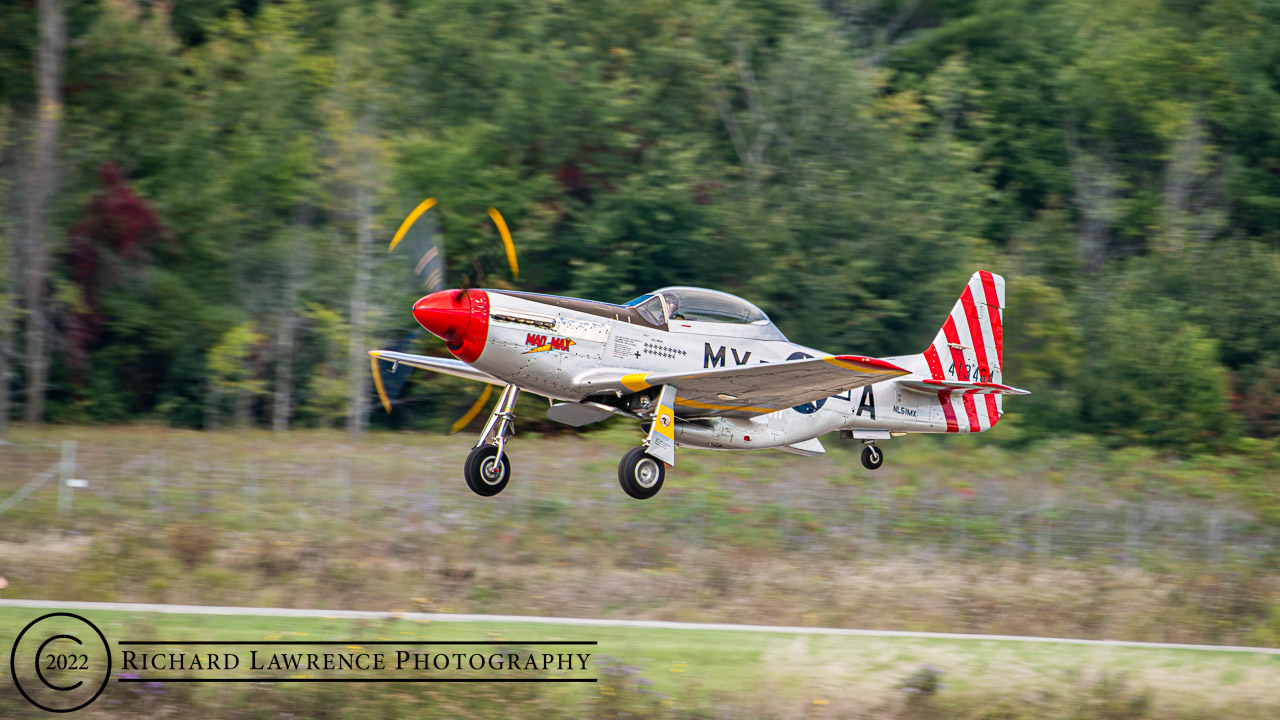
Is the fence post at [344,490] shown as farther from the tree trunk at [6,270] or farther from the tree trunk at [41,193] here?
the tree trunk at [41,193]

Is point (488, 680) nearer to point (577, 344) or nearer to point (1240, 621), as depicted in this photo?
point (577, 344)

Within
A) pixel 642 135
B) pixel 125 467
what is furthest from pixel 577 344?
pixel 642 135

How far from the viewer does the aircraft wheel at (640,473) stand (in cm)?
1320

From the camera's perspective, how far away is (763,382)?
1332cm

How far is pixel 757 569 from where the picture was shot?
2172cm

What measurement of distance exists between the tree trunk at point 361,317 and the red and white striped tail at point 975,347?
46.6 feet

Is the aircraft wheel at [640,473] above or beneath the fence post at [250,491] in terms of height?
above

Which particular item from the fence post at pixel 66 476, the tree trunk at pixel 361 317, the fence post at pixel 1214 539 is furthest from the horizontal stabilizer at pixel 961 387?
the tree trunk at pixel 361 317

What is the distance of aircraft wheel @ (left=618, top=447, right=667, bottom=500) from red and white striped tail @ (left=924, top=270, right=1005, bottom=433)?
199 inches

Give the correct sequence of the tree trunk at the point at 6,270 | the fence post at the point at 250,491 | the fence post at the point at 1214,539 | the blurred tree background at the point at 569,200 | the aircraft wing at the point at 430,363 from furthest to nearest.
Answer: the blurred tree background at the point at 569,200
the tree trunk at the point at 6,270
the fence post at the point at 1214,539
the fence post at the point at 250,491
the aircraft wing at the point at 430,363

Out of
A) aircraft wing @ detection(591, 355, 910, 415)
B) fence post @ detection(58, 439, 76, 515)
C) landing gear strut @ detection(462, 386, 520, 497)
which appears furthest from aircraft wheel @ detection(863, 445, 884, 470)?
fence post @ detection(58, 439, 76, 515)

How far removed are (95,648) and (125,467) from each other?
21.2ft

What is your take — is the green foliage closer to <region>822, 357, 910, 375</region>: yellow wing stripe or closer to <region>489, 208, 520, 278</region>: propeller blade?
<region>822, 357, 910, 375</region>: yellow wing stripe

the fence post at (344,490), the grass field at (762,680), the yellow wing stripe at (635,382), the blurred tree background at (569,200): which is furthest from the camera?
the blurred tree background at (569,200)
